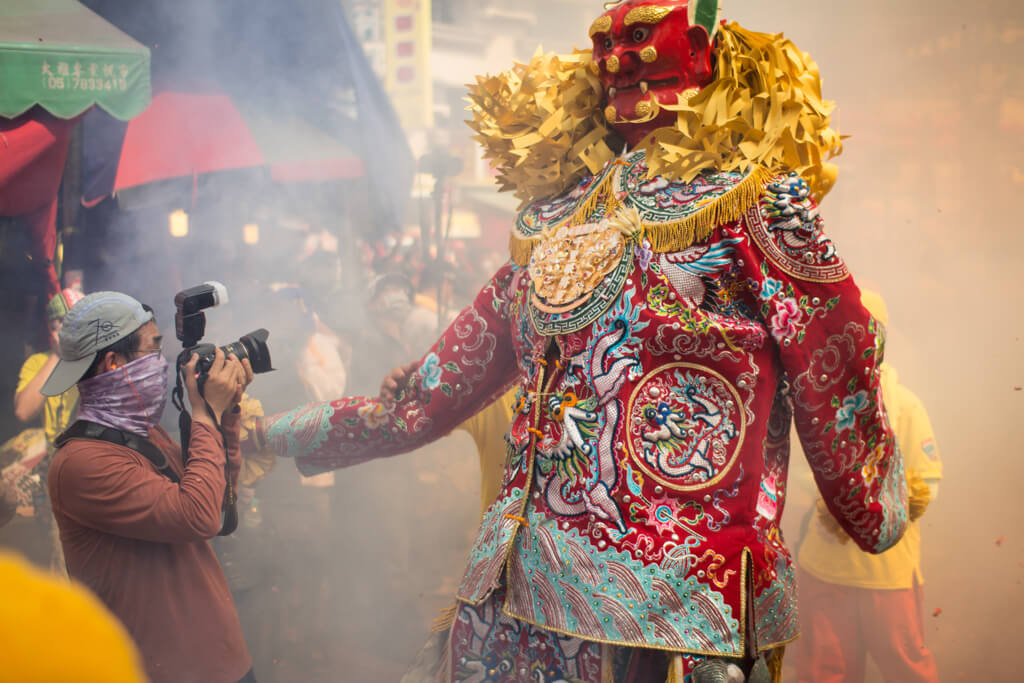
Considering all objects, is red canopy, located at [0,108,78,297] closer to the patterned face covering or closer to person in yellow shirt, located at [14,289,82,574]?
person in yellow shirt, located at [14,289,82,574]

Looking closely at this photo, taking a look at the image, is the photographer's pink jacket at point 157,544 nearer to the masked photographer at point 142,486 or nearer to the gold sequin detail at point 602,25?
the masked photographer at point 142,486

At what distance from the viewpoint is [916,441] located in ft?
11.0

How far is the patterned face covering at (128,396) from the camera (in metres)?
1.99

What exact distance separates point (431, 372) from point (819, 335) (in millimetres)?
1014

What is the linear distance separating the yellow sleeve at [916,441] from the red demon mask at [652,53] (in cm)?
211

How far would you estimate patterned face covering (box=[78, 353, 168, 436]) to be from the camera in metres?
1.99

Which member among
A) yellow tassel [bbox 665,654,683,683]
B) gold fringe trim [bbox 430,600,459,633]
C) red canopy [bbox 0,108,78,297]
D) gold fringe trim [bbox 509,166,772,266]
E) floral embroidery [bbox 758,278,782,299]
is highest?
red canopy [bbox 0,108,78,297]

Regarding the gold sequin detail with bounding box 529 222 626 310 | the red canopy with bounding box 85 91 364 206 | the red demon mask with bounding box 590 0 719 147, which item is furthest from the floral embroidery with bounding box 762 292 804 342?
the red canopy with bounding box 85 91 364 206

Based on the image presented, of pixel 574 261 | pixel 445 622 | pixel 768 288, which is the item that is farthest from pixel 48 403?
pixel 768 288

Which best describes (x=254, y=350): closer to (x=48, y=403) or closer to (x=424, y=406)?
(x=424, y=406)

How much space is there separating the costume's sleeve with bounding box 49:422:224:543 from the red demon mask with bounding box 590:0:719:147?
1.32 m

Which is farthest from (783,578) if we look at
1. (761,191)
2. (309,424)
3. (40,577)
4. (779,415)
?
(40,577)

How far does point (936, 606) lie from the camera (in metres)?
3.76

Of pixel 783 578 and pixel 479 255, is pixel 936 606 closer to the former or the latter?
pixel 783 578
